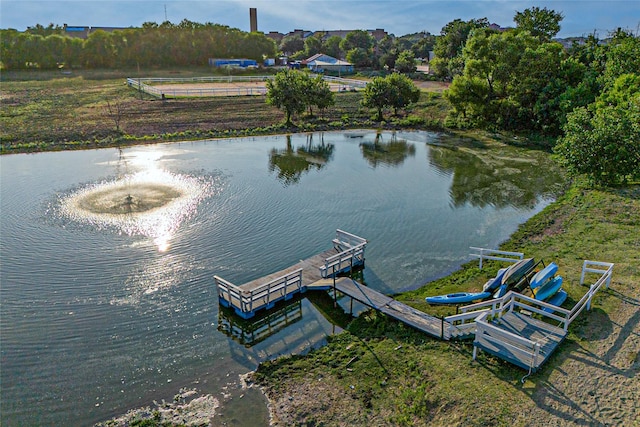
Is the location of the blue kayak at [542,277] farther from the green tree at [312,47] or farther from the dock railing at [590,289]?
the green tree at [312,47]

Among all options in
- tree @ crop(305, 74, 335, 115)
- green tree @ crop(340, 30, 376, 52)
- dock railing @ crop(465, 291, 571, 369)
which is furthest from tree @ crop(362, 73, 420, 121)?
green tree @ crop(340, 30, 376, 52)

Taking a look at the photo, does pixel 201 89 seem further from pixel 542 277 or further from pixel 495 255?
pixel 542 277

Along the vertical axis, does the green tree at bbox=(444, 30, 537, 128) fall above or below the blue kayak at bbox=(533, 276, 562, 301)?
above

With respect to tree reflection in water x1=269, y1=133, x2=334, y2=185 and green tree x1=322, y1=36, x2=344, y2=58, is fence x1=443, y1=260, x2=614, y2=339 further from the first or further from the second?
green tree x1=322, y1=36, x2=344, y2=58

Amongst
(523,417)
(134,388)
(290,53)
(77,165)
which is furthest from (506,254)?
(290,53)

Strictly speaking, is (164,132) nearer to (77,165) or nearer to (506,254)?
(77,165)

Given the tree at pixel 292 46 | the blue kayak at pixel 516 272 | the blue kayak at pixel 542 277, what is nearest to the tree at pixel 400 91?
the blue kayak at pixel 516 272

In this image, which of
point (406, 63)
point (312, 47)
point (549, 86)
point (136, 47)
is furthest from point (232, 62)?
point (549, 86)
